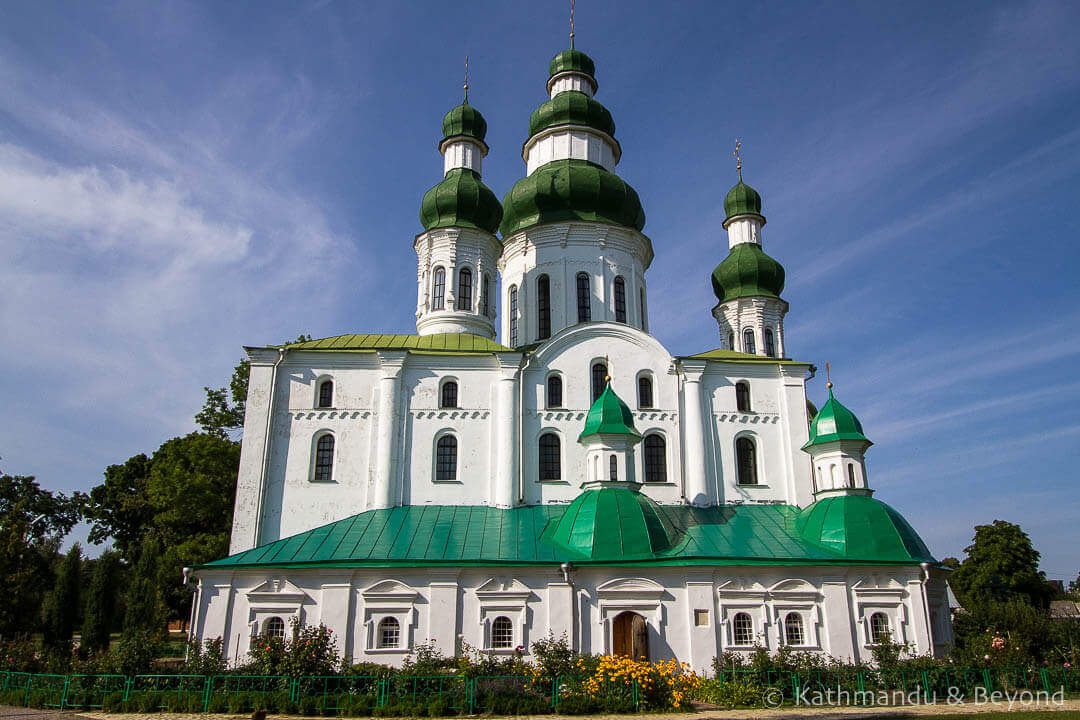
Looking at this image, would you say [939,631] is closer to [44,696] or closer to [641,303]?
[641,303]

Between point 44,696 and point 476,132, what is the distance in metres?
22.6

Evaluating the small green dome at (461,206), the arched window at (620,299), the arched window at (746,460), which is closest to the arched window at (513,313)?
the small green dome at (461,206)

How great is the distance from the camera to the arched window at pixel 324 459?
20.4 meters

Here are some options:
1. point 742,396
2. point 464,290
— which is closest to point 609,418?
point 742,396

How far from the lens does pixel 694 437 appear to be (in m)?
21.3

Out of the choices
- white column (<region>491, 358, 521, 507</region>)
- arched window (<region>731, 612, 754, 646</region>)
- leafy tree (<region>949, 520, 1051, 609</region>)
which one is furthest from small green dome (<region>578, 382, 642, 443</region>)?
leafy tree (<region>949, 520, 1051, 609</region>)

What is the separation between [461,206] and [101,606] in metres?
19.7

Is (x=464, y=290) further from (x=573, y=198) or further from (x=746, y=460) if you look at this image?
(x=746, y=460)

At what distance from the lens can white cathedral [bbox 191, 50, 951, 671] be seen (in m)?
17.0

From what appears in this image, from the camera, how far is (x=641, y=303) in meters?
25.7

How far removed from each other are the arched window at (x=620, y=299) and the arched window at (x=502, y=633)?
11.2 m

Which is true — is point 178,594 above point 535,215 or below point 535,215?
below

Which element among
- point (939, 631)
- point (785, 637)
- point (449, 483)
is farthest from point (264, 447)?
point (939, 631)

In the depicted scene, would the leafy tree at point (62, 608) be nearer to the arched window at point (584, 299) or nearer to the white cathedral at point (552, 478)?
the white cathedral at point (552, 478)
